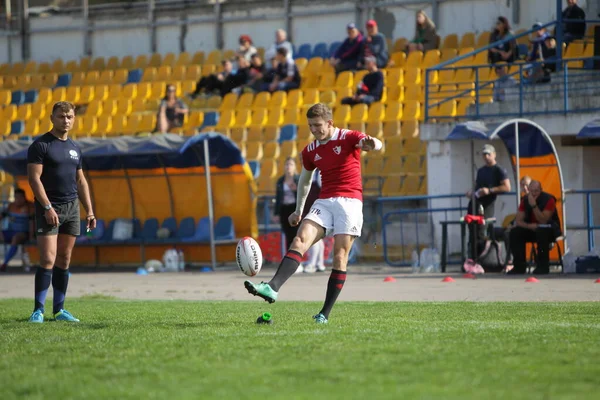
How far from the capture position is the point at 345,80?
26.1 meters

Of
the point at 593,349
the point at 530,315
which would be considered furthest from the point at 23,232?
the point at 593,349

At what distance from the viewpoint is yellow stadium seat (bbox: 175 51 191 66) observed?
3117cm

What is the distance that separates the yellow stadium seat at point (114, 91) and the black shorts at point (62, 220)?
19.8m

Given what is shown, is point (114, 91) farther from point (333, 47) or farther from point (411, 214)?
point (411, 214)

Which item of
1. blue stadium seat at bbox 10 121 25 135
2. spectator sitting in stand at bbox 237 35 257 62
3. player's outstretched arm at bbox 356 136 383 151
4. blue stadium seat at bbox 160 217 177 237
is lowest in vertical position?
blue stadium seat at bbox 160 217 177 237

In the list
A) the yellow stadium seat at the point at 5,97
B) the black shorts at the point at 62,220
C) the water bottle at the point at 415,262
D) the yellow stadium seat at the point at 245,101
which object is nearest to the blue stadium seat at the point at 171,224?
the yellow stadium seat at the point at 245,101

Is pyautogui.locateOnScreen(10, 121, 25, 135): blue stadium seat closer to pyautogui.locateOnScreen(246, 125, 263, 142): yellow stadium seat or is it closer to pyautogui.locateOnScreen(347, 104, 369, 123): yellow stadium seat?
pyautogui.locateOnScreen(246, 125, 263, 142): yellow stadium seat

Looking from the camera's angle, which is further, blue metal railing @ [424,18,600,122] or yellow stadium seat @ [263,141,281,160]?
yellow stadium seat @ [263,141,281,160]

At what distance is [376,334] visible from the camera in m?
8.54

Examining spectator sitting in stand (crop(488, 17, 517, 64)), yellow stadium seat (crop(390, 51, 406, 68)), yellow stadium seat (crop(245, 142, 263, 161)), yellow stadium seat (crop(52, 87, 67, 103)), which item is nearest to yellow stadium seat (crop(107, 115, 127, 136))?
yellow stadium seat (crop(52, 87, 67, 103))

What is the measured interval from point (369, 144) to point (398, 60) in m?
16.7

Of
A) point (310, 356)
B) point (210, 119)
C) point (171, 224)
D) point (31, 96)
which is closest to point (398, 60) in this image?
point (210, 119)

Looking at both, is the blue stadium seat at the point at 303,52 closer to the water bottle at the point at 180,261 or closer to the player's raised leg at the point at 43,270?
the water bottle at the point at 180,261

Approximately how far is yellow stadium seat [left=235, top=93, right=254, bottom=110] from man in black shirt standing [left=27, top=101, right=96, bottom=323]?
53.3 ft
